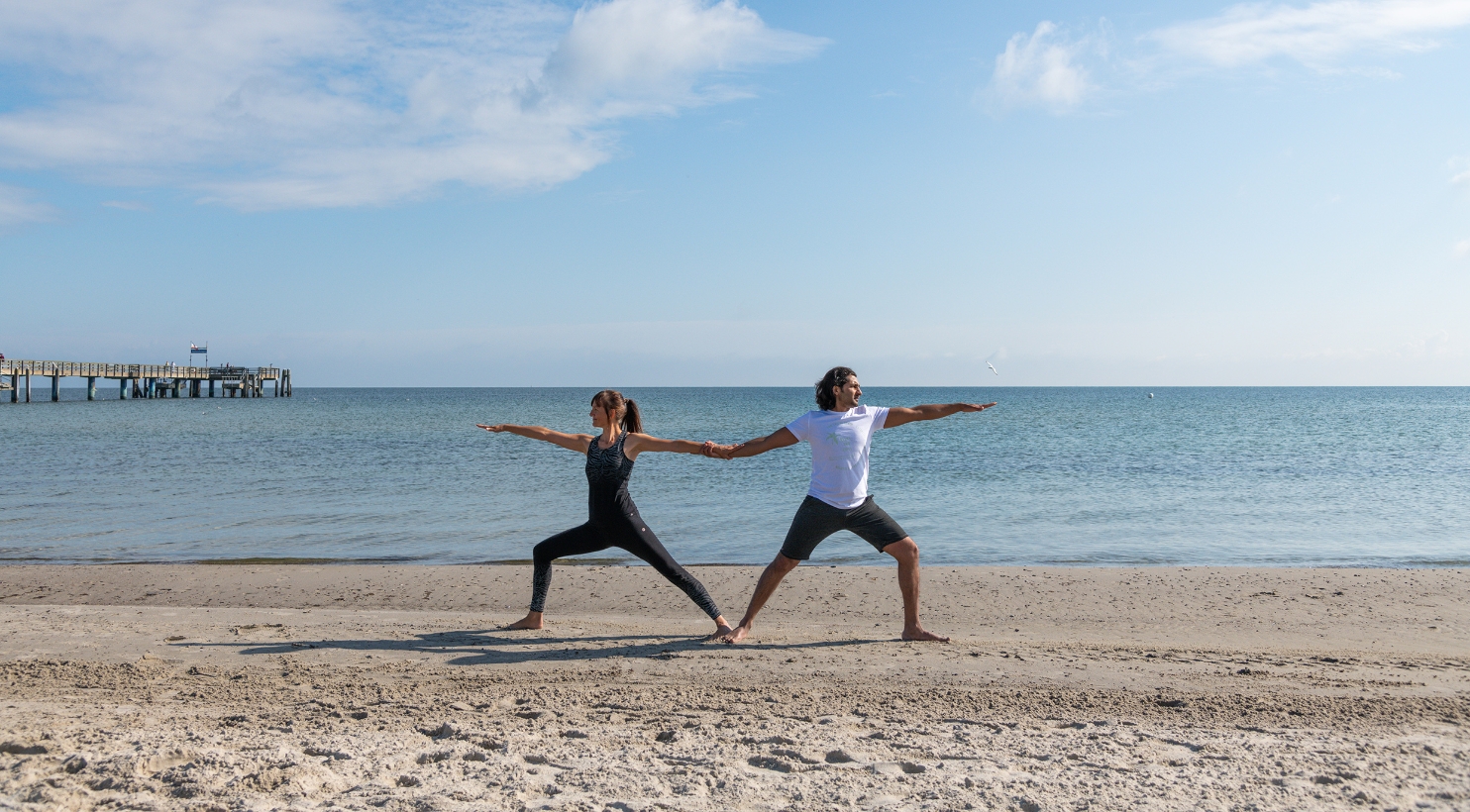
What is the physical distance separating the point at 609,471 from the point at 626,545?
20.1 inches

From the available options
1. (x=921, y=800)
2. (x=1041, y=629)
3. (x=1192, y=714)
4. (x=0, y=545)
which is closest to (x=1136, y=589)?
(x=1041, y=629)

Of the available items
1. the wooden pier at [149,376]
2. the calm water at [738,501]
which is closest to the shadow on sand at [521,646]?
the calm water at [738,501]

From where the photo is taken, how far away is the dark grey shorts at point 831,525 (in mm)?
5984

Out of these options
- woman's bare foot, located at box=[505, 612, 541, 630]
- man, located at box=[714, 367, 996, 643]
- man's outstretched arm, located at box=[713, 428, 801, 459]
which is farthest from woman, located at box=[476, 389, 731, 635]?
woman's bare foot, located at box=[505, 612, 541, 630]

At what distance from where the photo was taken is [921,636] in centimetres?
658

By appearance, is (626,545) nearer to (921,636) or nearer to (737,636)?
(737,636)

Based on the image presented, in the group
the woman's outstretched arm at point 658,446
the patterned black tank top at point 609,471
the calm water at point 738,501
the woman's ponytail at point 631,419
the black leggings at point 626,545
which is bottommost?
the calm water at point 738,501

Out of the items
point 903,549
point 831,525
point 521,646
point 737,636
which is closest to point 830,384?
point 831,525

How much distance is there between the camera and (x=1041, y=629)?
24.6 ft

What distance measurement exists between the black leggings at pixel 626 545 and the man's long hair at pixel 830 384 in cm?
140

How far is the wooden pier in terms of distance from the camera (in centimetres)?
6881

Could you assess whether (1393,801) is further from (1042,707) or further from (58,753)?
(58,753)

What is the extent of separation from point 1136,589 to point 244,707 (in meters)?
7.75

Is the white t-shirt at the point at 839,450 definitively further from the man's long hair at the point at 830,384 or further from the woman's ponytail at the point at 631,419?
the woman's ponytail at the point at 631,419
